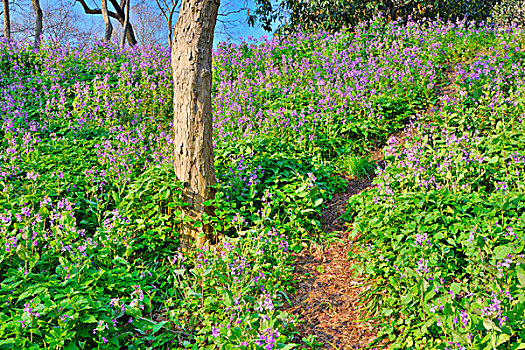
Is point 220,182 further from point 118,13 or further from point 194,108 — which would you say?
point 118,13

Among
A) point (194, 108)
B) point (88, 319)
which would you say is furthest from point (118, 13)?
point (88, 319)

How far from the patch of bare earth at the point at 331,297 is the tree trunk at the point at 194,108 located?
131 centimetres

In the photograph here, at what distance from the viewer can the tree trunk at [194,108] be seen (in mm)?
4387

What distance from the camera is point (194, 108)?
4.45 m

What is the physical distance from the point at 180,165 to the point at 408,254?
111 inches

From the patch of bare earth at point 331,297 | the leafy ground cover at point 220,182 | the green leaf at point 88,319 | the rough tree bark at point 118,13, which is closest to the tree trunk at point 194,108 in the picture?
the leafy ground cover at point 220,182

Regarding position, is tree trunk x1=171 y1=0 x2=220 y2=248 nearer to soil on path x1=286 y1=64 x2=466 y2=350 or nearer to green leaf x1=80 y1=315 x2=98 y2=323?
soil on path x1=286 y1=64 x2=466 y2=350

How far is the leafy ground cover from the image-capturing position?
3.23 m

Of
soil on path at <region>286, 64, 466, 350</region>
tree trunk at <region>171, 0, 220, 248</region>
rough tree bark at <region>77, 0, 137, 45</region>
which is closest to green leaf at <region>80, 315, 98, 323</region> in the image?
tree trunk at <region>171, 0, 220, 248</region>

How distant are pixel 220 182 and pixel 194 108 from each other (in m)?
1.03

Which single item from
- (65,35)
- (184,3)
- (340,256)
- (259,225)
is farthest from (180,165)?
(65,35)

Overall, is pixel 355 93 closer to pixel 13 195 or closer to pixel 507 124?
A: pixel 507 124

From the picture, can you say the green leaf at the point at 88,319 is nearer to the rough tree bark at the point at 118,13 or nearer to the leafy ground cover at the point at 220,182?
the leafy ground cover at the point at 220,182

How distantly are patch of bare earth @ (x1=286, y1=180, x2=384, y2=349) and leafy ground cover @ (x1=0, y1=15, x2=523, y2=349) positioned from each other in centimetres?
19
